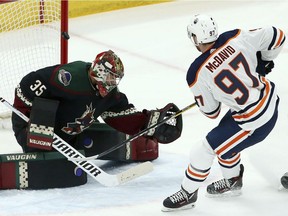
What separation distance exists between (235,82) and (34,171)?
0.86 m

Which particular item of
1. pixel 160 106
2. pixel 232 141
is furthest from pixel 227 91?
pixel 160 106

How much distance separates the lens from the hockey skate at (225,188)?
335 cm

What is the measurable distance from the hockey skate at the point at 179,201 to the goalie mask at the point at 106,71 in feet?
1.58

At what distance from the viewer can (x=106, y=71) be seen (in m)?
3.35

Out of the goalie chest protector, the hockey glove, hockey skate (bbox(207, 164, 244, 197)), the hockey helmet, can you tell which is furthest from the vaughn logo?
the hockey glove

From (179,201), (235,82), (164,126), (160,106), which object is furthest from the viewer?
(160,106)

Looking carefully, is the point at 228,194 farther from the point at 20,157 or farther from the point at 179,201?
the point at 20,157

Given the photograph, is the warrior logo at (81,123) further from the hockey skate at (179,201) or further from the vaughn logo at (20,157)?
the hockey skate at (179,201)

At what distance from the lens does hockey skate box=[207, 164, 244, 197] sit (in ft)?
11.0

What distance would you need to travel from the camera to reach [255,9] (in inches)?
237

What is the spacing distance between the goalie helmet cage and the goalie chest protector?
87 cm

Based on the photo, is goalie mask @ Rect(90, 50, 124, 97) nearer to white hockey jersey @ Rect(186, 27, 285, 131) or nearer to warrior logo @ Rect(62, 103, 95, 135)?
warrior logo @ Rect(62, 103, 95, 135)

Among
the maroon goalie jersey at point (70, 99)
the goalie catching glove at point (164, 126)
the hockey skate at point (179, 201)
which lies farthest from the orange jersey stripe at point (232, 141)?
the maroon goalie jersey at point (70, 99)

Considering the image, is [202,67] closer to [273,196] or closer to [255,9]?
[273,196]
